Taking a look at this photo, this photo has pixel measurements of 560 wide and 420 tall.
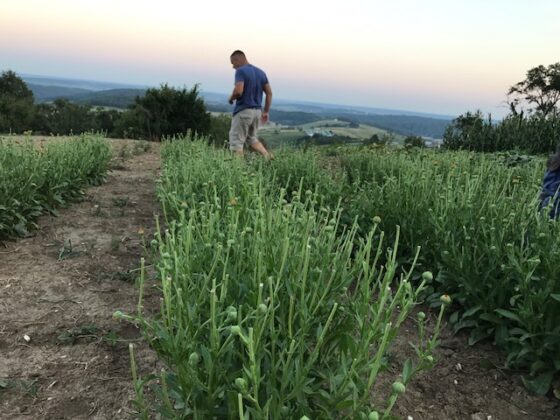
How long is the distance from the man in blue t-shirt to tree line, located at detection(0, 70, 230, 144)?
965 mm

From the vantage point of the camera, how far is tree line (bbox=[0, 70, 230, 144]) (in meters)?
16.8

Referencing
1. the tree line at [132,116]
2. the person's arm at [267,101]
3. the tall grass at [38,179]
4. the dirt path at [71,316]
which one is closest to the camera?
the dirt path at [71,316]

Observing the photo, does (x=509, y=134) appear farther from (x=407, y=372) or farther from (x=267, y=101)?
(x=407, y=372)

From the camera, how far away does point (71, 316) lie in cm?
290

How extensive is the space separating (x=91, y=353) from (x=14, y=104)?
121 feet

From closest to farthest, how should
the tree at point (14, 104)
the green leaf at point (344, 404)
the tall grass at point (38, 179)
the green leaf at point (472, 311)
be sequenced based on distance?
the green leaf at point (344, 404) < the green leaf at point (472, 311) < the tall grass at point (38, 179) < the tree at point (14, 104)

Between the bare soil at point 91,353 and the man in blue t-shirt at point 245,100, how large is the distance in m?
3.81

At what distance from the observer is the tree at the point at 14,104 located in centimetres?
3041

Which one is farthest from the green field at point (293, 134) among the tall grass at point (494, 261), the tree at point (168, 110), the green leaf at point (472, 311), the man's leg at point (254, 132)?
the green leaf at point (472, 311)

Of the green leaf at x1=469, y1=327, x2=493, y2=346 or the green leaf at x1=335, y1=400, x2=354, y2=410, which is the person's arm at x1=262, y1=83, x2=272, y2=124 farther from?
the green leaf at x1=335, y1=400, x2=354, y2=410

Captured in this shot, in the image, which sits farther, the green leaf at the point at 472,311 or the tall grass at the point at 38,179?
the tall grass at the point at 38,179

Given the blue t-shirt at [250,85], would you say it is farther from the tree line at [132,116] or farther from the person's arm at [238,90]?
the tree line at [132,116]

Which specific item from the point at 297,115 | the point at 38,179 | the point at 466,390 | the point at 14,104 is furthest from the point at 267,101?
the point at 297,115

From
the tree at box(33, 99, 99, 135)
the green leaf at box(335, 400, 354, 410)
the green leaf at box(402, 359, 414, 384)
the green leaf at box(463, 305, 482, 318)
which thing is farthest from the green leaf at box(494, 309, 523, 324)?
the tree at box(33, 99, 99, 135)
